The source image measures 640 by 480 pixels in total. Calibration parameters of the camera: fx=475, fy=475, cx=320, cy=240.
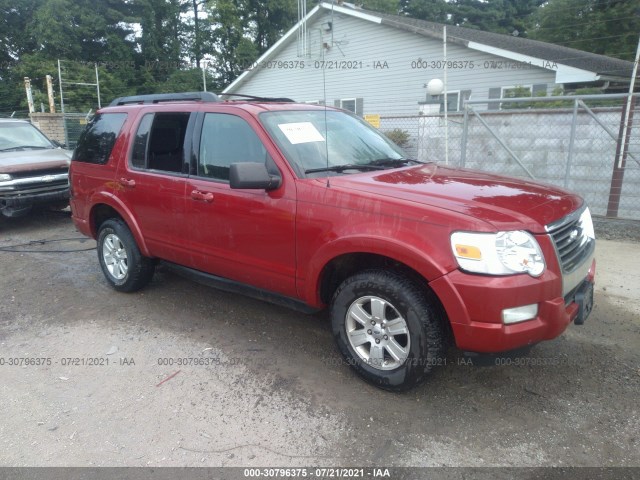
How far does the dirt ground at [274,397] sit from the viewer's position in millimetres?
2609

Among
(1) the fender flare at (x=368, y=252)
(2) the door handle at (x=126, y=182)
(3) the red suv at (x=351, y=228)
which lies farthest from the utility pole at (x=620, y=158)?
(2) the door handle at (x=126, y=182)

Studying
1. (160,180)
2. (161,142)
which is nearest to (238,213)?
(160,180)

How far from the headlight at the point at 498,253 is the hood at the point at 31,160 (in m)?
7.47

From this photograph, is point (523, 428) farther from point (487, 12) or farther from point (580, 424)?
point (487, 12)

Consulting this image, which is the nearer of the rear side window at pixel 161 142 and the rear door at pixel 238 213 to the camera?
the rear door at pixel 238 213

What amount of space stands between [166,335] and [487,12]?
4401cm

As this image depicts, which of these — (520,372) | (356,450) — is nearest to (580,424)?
(520,372)

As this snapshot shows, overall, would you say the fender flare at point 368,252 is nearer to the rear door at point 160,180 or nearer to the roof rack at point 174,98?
the rear door at point 160,180

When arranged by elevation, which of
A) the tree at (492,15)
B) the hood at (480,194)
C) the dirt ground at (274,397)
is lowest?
the dirt ground at (274,397)

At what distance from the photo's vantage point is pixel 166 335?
4.01 metres

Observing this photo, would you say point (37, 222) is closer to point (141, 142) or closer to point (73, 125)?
point (141, 142)

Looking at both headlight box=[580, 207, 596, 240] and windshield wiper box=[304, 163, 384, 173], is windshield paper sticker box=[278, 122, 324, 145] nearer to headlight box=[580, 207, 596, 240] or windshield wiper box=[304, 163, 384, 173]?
windshield wiper box=[304, 163, 384, 173]

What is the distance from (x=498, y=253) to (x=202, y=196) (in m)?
2.28

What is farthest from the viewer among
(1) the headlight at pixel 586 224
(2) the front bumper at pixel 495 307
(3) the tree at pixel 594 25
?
(3) the tree at pixel 594 25
